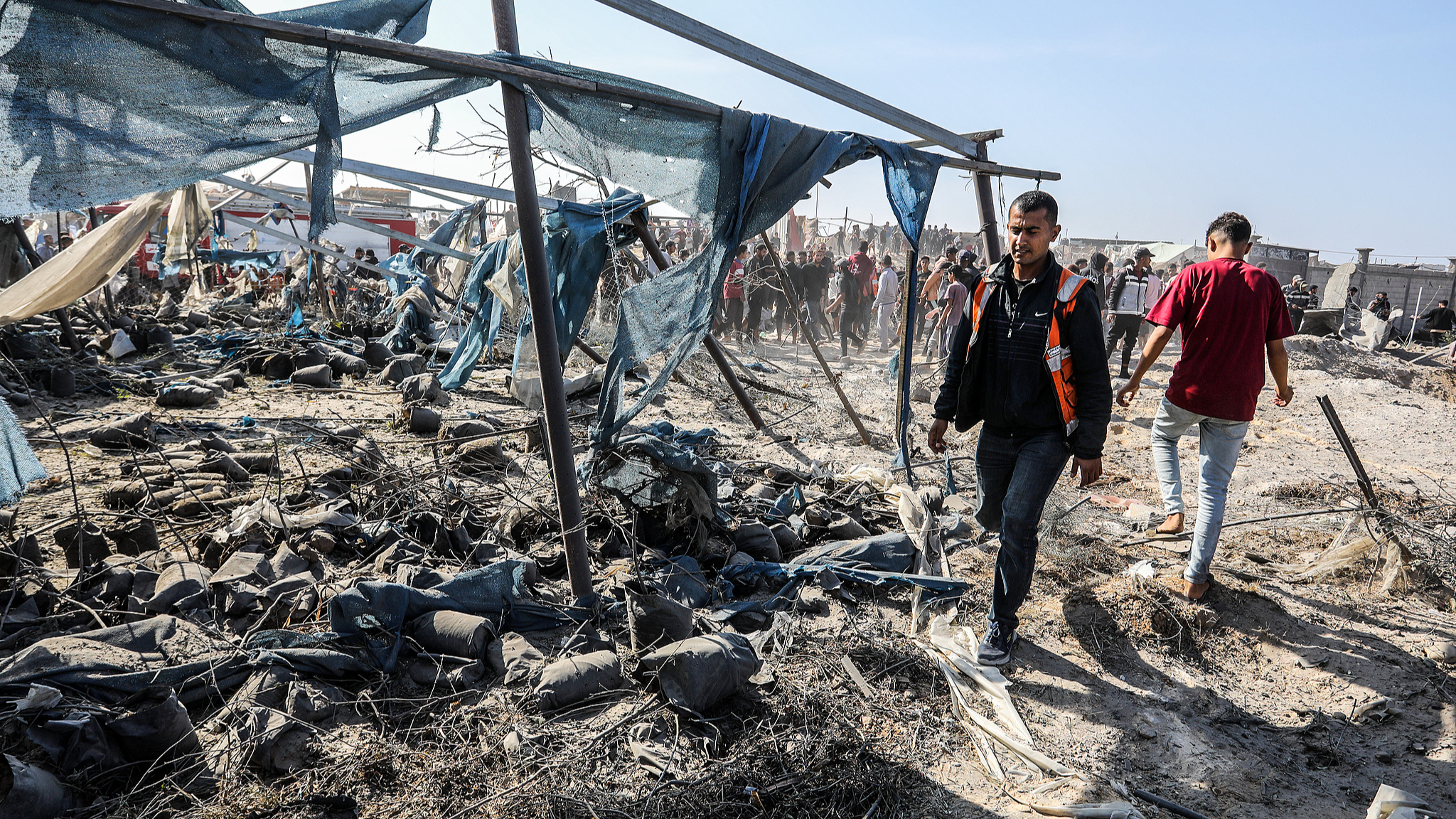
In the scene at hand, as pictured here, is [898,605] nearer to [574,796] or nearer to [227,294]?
[574,796]

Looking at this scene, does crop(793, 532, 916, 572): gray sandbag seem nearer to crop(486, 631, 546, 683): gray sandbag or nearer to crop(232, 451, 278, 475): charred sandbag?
crop(486, 631, 546, 683): gray sandbag

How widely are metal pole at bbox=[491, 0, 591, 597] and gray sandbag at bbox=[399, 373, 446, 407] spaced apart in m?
4.82

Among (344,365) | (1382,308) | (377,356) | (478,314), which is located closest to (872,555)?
(478,314)

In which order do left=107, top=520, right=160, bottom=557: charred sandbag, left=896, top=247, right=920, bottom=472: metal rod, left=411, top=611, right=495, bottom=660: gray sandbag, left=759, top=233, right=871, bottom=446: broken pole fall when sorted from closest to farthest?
1. left=411, top=611, right=495, bottom=660: gray sandbag
2. left=107, top=520, right=160, bottom=557: charred sandbag
3. left=896, top=247, right=920, bottom=472: metal rod
4. left=759, top=233, right=871, bottom=446: broken pole

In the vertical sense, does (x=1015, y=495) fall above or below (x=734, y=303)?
below

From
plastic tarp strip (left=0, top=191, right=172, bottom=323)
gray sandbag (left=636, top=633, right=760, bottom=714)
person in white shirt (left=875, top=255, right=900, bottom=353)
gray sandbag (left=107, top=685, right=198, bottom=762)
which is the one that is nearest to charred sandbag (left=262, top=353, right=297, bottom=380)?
plastic tarp strip (left=0, top=191, right=172, bottom=323)

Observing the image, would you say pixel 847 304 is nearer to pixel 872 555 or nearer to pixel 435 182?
pixel 435 182

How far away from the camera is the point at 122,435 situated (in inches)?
220

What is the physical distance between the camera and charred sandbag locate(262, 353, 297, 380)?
9.02 meters

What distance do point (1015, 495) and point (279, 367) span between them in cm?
888

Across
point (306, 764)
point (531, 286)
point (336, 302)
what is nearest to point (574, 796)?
point (306, 764)

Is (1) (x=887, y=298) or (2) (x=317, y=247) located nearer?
(2) (x=317, y=247)

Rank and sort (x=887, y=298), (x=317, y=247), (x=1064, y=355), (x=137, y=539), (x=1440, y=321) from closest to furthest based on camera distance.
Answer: (x=1064, y=355), (x=137, y=539), (x=317, y=247), (x=887, y=298), (x=1440, y=321)

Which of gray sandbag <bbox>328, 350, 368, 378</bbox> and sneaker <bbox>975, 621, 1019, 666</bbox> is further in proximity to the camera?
gray sandbag <bbox>328, 350, 368, 378</bbox>
